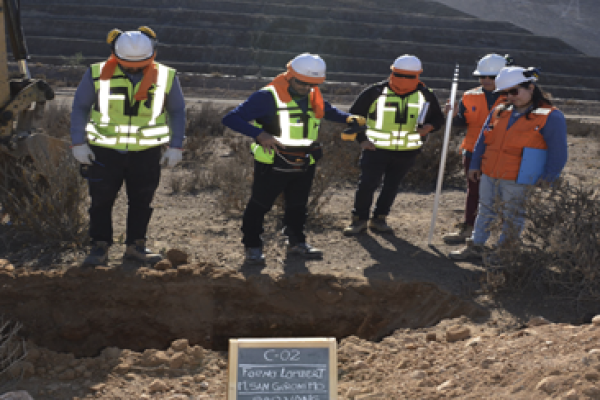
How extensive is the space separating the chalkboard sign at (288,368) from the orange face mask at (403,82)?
126 inches

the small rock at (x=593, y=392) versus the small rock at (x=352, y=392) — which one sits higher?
the small rock at (x=593, y=392)

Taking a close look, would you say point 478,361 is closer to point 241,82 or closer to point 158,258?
point 158,258

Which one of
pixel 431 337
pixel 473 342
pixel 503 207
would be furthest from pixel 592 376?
pixel 503 207

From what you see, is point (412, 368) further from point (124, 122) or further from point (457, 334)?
point (124, 122)

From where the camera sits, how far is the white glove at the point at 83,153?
168 inches

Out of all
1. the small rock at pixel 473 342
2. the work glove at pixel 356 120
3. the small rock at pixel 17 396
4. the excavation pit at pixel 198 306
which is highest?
the work glove at pixel 356 120

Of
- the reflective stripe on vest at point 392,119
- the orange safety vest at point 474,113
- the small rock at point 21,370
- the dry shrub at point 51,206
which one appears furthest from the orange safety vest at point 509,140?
the small rock at point 21,370

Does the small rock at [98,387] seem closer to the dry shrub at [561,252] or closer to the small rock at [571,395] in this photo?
the small rock at [571,395]

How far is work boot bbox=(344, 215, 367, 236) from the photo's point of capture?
5832mm

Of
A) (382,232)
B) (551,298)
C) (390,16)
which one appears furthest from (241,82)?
(551,298)

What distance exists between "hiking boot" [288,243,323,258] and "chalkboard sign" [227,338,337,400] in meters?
2.37

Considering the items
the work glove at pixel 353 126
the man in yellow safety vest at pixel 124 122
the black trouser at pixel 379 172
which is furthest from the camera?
the black trouser at pixel 379 172

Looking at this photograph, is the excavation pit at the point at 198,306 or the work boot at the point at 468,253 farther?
the work boot at the point at 468,253

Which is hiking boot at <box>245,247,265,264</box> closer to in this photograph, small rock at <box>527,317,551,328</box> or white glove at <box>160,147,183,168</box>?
white glove at <box>160,147,183,168</box>
